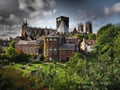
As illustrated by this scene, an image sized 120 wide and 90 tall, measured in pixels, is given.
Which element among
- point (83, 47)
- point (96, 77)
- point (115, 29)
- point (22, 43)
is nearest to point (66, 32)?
point (83, 47)

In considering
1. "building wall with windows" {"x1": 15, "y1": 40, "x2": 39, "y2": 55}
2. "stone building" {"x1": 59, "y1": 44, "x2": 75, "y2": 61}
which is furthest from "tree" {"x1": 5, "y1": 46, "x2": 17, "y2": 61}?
"building wall with windows" {"x1": 15, "y1": 40, "x2": 39, "y2": 55}

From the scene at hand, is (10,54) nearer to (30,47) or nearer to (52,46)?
(52,46)

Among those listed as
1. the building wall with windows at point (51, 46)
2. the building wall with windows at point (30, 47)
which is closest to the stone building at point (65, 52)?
the building wall with windows at point (51, 46)

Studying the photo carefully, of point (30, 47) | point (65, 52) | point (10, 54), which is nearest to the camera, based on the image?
point (10, 54)

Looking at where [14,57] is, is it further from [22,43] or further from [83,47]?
[83,47]

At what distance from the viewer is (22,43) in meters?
87.7

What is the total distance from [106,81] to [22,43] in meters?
55.0

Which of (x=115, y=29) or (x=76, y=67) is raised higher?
(x=115, y=29)

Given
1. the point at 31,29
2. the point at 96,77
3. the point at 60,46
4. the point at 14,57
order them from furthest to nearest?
the point at 31,29 → the point at 60,46 → the point at 14,57 → the point at 96,77

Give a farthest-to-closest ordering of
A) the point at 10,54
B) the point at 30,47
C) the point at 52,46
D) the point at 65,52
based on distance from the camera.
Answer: the point at 30,47 → the point at 52,46 → the point at 65,52 → the point at 10,54

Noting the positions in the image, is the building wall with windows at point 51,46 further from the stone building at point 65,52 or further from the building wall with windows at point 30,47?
the building wall with windows at point 30,47

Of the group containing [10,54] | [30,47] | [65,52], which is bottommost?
[10,54]

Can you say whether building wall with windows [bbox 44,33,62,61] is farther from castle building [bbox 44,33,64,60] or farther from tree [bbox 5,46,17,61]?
tree [bbox 5,46,17,61]

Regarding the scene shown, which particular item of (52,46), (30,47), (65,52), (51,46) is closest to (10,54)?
(51,46)
